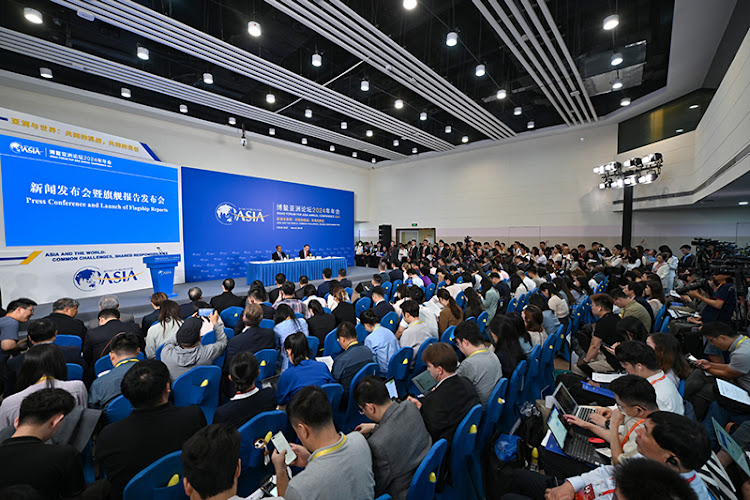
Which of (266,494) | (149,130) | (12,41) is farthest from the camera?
(149,130)

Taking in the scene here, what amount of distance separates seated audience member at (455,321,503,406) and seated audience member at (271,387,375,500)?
3.72 ft

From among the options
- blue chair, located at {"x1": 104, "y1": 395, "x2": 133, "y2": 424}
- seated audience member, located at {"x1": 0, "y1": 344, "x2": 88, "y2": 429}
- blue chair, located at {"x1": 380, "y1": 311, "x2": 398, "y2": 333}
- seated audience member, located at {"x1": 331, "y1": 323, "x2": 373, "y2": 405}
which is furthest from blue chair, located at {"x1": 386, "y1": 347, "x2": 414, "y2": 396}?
seated audience member, located at {"x1": 0, "y1": 344, "x2": 88, "y2": 429}

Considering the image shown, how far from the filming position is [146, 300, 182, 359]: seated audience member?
3.16 m

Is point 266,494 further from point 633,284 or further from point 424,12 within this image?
point 424,12

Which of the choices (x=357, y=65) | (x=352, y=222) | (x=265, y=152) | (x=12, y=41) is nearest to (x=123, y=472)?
(x=357, y=65)

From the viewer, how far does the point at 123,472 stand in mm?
1430

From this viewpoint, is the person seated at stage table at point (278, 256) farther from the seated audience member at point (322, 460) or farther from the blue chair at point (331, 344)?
the seated audience member at point (322, 460)

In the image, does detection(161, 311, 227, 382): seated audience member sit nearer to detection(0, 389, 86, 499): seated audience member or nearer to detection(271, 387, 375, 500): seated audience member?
detection(0, 389, 86, 499): seated audience member

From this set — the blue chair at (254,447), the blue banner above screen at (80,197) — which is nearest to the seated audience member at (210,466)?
the blue chair at (254,447)

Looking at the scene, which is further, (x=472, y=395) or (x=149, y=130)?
(x=149, y=130)

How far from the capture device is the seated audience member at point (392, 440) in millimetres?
1463

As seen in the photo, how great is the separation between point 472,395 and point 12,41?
948cm

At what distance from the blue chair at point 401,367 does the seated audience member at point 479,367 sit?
2.15ft

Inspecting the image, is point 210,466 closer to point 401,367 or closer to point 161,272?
point 401,367
